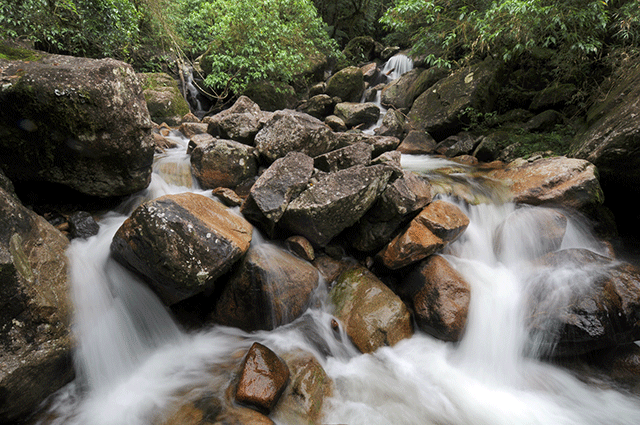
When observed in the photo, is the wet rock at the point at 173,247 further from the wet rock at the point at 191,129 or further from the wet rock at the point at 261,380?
the wet rock at the point at 191,129

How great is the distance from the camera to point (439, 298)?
12.2 ft

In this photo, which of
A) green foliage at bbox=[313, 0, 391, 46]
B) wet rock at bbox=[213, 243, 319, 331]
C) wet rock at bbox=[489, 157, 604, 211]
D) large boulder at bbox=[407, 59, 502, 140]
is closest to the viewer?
wet rock at bbox=[213, 243, 319, 331]

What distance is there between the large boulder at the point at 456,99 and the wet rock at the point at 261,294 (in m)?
7.21

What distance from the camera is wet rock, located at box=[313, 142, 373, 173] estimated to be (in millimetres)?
4684

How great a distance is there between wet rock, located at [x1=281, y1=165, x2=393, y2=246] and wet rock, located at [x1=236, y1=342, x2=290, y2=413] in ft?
5.45

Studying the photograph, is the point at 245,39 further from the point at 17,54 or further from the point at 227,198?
the point at 227,198

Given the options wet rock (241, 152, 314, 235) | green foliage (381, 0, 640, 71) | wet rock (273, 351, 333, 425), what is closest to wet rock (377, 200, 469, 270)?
wet rock (241, 152, 314, 235)

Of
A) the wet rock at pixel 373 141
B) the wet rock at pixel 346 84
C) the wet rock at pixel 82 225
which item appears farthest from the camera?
the wet rock at pixel 346 84

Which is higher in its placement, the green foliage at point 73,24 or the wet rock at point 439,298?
the green foliage at point 73,24

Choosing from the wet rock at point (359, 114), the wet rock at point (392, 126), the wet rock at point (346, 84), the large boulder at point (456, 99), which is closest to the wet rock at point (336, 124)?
the wet rock at point (359, 114)

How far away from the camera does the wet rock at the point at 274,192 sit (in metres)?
3.72

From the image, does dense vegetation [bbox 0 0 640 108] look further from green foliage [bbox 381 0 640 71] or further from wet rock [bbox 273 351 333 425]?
wet rock [bbox 273 351 333 425]

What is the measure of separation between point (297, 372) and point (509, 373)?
263 centimetres

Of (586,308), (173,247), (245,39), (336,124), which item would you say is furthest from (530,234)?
(245,39)
